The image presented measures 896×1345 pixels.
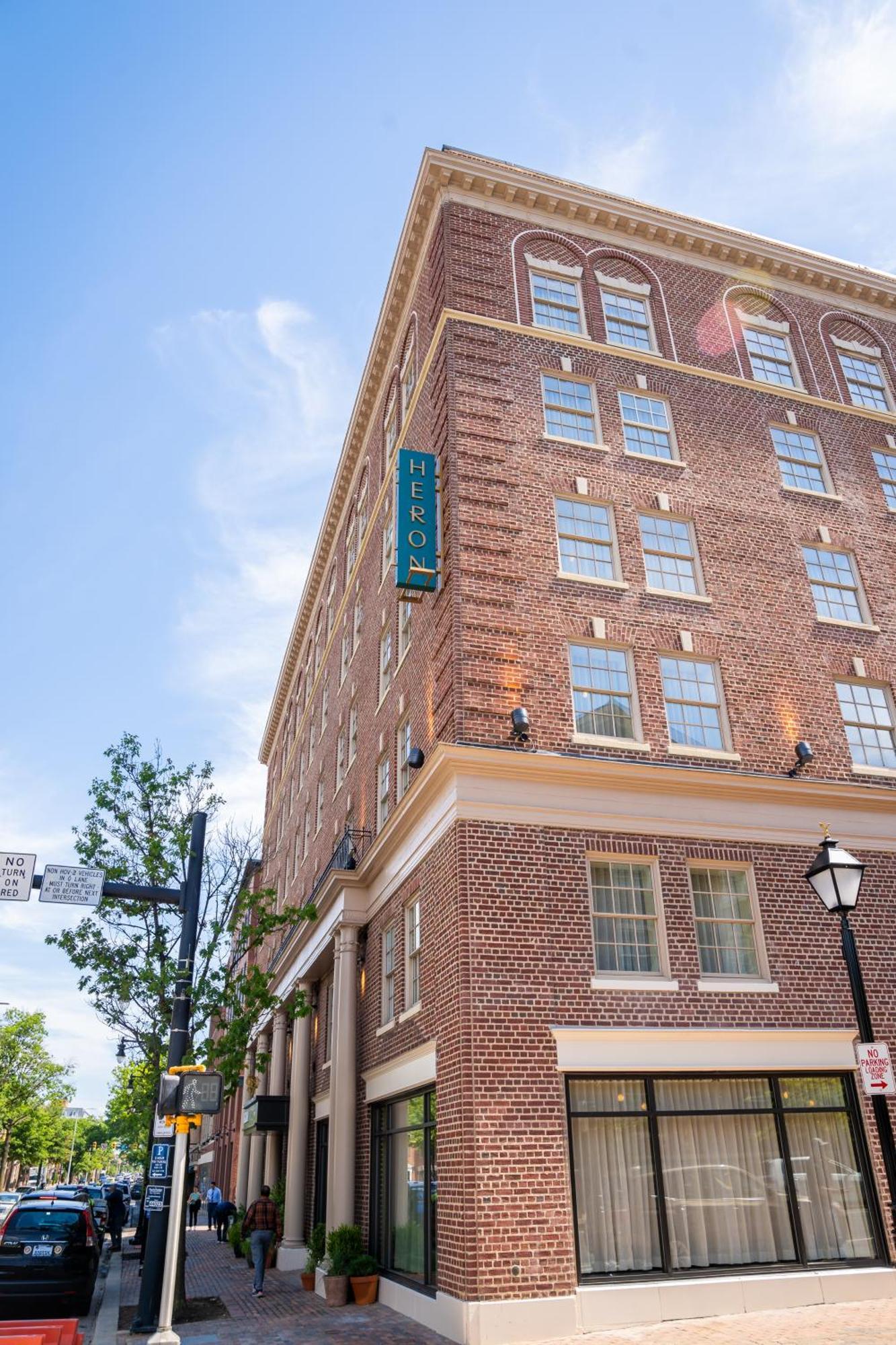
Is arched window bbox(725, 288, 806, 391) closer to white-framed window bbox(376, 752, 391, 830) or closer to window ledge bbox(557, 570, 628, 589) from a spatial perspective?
window ledge bbox(557, 570, 628, 589)

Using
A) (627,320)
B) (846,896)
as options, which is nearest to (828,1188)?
(846,896)

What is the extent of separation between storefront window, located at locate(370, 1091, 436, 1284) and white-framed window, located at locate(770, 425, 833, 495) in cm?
1452

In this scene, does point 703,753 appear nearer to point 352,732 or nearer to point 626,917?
point 626,917

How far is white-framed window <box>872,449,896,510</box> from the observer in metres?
21.5

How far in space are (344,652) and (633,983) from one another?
16.7m

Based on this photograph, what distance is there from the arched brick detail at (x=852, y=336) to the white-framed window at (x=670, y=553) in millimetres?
7785

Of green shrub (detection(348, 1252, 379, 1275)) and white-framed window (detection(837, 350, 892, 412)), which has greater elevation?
white-framed window (detection(837, 350, 892, 412))

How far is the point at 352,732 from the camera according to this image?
84.4 feet

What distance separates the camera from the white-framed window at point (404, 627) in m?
19.8

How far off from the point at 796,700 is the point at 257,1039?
995 inches

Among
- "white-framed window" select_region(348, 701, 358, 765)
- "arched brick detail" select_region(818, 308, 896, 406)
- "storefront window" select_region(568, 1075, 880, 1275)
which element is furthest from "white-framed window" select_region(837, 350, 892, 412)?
"storefront window" select_region(568, 1075, 880, 1275)

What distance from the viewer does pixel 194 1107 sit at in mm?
11867

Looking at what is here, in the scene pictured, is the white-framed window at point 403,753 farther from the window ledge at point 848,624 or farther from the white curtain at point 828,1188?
the white curtain at point 828,1188

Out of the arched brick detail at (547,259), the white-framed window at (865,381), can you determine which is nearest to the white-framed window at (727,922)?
the arched brick detail at (547,259)
